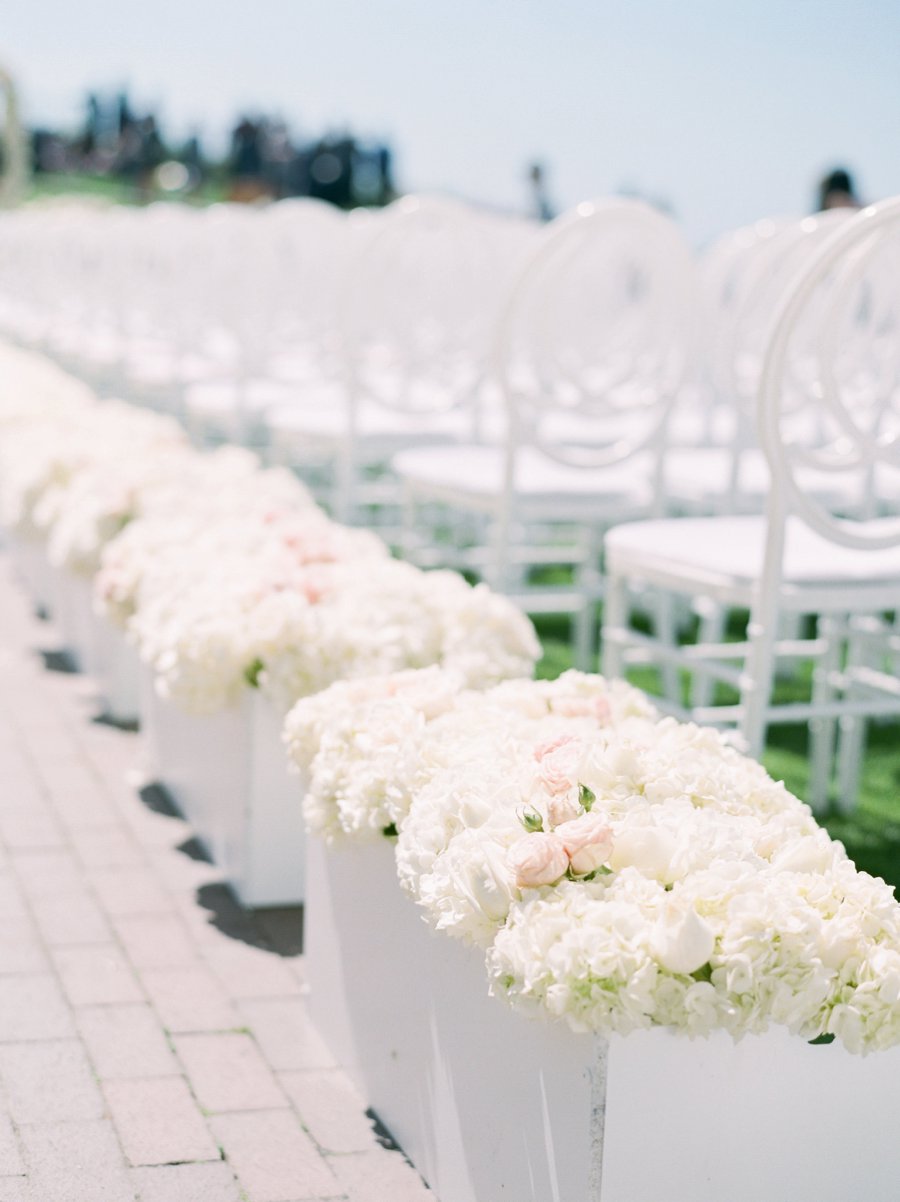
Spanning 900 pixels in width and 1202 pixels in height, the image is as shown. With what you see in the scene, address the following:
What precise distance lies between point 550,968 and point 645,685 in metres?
3.43

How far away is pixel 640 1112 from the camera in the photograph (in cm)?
175

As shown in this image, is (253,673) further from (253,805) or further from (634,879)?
(634,879)

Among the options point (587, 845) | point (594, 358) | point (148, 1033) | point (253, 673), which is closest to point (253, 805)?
point (253, 673)

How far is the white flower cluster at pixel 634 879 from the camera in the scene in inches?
65.9

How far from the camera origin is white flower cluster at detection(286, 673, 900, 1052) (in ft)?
5.49

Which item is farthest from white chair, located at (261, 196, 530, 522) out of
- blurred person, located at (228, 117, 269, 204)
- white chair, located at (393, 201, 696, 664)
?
blurred person, located at (228, 117, 269, 204)

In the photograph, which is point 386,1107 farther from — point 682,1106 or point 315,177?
point 315,177

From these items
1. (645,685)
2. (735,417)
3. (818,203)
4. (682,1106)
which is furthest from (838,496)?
(818,203)

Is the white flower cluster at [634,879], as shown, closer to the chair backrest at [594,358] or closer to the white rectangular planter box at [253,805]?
the white rectangular planter box at [253,805]

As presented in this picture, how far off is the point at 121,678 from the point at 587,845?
2.73m

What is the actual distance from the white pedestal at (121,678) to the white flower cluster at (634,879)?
2118 mm

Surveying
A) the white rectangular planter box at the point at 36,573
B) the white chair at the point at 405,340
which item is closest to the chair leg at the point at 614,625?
the white chair at the point at 405,340

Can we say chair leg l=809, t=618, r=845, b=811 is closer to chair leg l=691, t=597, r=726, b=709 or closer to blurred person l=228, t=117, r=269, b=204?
chair leg l=691, t=597, r=726, b=709

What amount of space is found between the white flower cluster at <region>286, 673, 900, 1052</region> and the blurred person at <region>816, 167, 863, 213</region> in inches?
226
